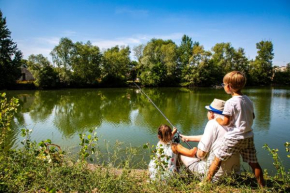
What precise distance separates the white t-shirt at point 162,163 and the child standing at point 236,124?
1.61 feet

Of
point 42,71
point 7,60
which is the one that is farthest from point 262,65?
point 7,60

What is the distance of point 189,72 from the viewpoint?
3984 cm

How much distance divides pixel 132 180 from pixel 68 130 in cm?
741

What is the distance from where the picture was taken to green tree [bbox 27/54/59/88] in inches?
1159

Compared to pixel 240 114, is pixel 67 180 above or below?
below

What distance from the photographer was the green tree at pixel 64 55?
33.3m

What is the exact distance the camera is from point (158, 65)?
3775cm

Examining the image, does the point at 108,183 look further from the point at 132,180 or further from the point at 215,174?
the point at 215,174

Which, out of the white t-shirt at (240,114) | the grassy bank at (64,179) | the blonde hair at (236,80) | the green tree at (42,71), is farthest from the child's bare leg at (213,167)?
the green tree at (42,71)

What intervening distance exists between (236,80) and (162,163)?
136cm

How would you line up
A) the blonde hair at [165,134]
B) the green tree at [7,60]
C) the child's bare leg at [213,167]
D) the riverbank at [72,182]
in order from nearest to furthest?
the riverbank at [72,182]
the child's bare leg at [213,167]
the blonde hair at [165,134]
the green tree at [7,60]

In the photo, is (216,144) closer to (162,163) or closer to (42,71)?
(162,163)

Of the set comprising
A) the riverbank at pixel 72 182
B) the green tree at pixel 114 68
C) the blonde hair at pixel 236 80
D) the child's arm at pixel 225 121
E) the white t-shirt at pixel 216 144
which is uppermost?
the green tree at pixel 114 68

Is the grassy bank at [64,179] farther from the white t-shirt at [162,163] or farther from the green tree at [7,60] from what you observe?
the green tree at [7,60]
